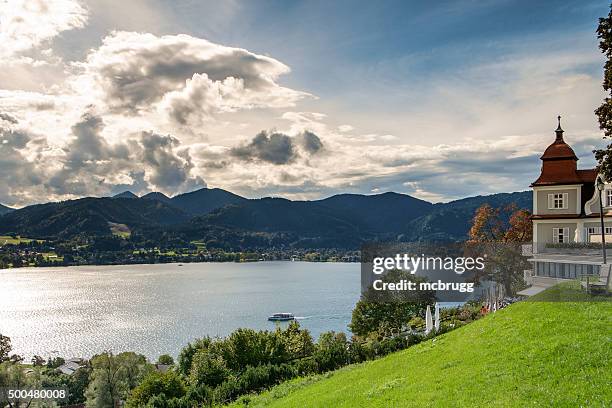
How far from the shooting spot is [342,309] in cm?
14750

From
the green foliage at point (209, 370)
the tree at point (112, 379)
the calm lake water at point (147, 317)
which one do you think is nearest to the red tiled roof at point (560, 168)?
the green foliage at point (209, 370)

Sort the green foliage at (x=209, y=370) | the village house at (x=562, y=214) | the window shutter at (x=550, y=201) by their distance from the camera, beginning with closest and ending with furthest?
the green foliage at (x=209, y=370)
the village house at (x=562, y=214)
the window shutter at (x=550, y=201)

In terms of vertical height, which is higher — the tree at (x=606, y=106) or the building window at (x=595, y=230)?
the tree at (x=606, y=106)

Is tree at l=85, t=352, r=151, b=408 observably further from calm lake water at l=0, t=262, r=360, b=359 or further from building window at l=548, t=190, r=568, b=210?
building window at l=548, t=190, r=568, b=210

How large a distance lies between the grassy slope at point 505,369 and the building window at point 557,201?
2041 cm

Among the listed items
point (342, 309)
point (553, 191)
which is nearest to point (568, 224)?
point (553, 191)

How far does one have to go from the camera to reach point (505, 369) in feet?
54.5

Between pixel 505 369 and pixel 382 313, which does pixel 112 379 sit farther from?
pixel 505 369

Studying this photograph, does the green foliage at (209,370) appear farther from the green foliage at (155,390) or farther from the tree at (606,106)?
the tree at (606,106)

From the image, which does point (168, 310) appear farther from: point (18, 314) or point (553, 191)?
point (553, 191)

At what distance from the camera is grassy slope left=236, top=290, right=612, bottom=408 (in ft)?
45.3

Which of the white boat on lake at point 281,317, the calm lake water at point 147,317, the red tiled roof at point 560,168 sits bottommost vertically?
the calm lake water at point 147,317

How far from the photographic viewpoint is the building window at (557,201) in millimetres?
44375

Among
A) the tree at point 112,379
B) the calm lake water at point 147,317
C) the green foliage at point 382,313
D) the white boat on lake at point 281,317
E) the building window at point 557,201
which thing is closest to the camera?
the building window at point 557,201
